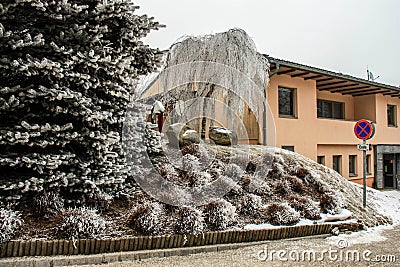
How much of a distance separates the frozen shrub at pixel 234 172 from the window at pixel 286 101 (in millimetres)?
5981

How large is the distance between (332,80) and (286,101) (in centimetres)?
269

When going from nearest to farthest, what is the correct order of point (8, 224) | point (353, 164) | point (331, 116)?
1. point (8, 224)
2. point (353, 164)
3. point (331, 116)

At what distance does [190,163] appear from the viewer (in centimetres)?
755

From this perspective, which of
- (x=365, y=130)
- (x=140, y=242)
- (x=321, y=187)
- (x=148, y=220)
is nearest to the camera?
(x=140, y=242)

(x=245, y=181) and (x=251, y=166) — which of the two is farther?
(x=251, y=166)

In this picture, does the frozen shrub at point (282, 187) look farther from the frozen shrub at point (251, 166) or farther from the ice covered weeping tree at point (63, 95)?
the ice covered weeping tree at point (63, 95)

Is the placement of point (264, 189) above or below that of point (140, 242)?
above

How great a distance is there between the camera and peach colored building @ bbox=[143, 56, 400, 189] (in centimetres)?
1281

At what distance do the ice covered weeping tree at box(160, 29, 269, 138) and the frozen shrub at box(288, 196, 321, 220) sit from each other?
15.2ft

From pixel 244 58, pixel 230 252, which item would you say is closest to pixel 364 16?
pixel 244 58

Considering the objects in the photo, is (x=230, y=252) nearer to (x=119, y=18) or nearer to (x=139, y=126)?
(x=139, y=126)

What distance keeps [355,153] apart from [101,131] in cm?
1468

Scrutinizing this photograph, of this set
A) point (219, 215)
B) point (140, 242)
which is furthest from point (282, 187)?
point (140, 242)
